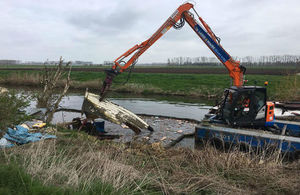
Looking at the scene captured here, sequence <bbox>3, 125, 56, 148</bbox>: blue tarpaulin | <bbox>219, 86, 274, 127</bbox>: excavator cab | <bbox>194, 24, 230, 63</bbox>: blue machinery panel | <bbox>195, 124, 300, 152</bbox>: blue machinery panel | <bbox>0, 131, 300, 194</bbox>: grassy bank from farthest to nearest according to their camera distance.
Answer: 1. <bbox>194, 24, 230, 63</bbox>: blue machinery panel
2. <bbox>219, 86, 274, 127</bbox>: excavator cab
3. <bbox>195, 124, 300, 152</bbox>: blue machinery panel
4. <bbox>3, 125, 56, 148</bbox>: blue tarpaulin
5. <bbox>0, 131, 300, 194</bbox>: grassy bank

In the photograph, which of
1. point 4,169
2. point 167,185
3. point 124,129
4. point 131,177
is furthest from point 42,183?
point 124,129

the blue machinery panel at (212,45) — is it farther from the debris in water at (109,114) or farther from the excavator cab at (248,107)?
the debris in water at (109,114)

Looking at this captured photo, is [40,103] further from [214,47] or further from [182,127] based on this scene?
[214,47]

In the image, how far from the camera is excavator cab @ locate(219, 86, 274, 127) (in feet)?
25.4

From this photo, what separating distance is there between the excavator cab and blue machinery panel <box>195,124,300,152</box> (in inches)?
20.6

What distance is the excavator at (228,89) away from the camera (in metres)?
7.82

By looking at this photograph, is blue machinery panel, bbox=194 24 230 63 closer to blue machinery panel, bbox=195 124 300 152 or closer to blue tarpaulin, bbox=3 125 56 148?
blue machinery panel, bbox=195 124 300 152

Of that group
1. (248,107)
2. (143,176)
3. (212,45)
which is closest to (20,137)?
(143,176)

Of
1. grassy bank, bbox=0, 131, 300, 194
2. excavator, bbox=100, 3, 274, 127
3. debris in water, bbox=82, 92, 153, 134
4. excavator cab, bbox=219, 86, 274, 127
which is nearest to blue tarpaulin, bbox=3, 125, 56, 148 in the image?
grassy bank, bbox=0, 131, 300, 194

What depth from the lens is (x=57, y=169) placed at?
3.69 metres

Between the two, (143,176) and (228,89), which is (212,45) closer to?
(228,89)

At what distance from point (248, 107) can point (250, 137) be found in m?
1.16

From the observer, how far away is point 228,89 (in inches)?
333

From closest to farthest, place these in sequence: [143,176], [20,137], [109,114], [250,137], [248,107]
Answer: [143,176]
[20,137]
[250,137]
[248,107]
[109,114]
